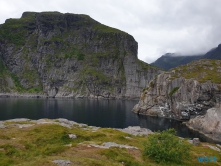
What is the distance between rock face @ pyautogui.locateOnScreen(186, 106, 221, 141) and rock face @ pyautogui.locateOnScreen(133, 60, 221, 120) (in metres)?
16.7

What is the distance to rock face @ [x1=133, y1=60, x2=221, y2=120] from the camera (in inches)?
4742

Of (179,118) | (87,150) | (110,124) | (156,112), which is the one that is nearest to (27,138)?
(87,150)

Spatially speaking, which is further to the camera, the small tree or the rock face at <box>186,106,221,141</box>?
the rock face at <box>186,106,221,141</box>

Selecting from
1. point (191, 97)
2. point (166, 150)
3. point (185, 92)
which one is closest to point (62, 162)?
point (166, 150)

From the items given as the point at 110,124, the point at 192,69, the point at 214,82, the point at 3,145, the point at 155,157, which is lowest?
the point at 110,124

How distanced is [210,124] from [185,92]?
40051 mm

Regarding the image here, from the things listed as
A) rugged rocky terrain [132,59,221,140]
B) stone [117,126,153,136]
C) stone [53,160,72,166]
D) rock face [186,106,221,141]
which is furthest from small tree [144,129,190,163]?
rugged rocky terrain [132,59,221,140]

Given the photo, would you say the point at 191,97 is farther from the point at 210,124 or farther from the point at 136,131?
the point at 136,131

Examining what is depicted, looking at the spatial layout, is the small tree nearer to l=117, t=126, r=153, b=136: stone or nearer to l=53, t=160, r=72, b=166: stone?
l=53, t=160, r=72, b=166: stone

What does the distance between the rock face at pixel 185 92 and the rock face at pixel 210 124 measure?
55.0 ft

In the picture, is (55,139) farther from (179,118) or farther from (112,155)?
(179,118)

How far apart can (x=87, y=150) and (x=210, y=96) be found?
105609 mm

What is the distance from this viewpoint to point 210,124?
312 ft

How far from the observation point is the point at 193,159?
129 ft
